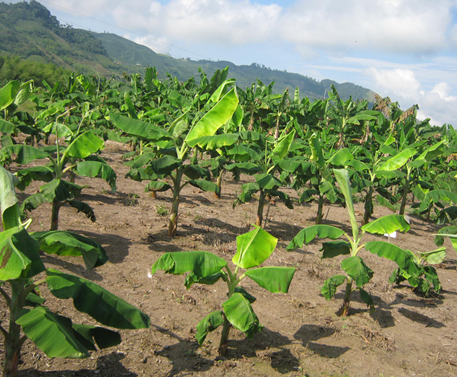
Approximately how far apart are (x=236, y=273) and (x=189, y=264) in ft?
1.92

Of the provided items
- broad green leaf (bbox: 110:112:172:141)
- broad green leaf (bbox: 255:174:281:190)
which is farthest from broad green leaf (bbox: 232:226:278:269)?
broad green leaf (bbox: 255:174:281:190)

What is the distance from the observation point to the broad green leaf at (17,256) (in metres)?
2.68

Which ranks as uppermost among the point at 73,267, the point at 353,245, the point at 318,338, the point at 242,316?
the point at 353,245

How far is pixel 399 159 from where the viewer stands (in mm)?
9133

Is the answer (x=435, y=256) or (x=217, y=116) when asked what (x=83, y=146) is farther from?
(x=435, y=256)

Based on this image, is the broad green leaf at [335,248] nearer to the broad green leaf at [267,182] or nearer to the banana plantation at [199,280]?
the banana plantation at [199,280]

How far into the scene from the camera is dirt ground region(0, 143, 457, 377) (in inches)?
168

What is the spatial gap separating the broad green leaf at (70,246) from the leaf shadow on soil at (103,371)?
118cm

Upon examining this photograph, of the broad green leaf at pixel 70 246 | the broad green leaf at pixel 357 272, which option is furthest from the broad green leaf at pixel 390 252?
the broad green leaf at pixel 70 246

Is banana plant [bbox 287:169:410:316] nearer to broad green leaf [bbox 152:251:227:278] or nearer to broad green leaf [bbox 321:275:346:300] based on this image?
broad green leaf [bbox 321:275:346:300]

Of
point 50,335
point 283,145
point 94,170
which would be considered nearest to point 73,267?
point 94,170

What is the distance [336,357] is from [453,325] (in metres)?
2.84

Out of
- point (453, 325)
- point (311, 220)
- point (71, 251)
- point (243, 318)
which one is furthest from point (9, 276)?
point (311, 220)

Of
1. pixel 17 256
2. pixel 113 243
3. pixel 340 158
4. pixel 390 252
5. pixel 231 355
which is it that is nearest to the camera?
pixel 17 256
